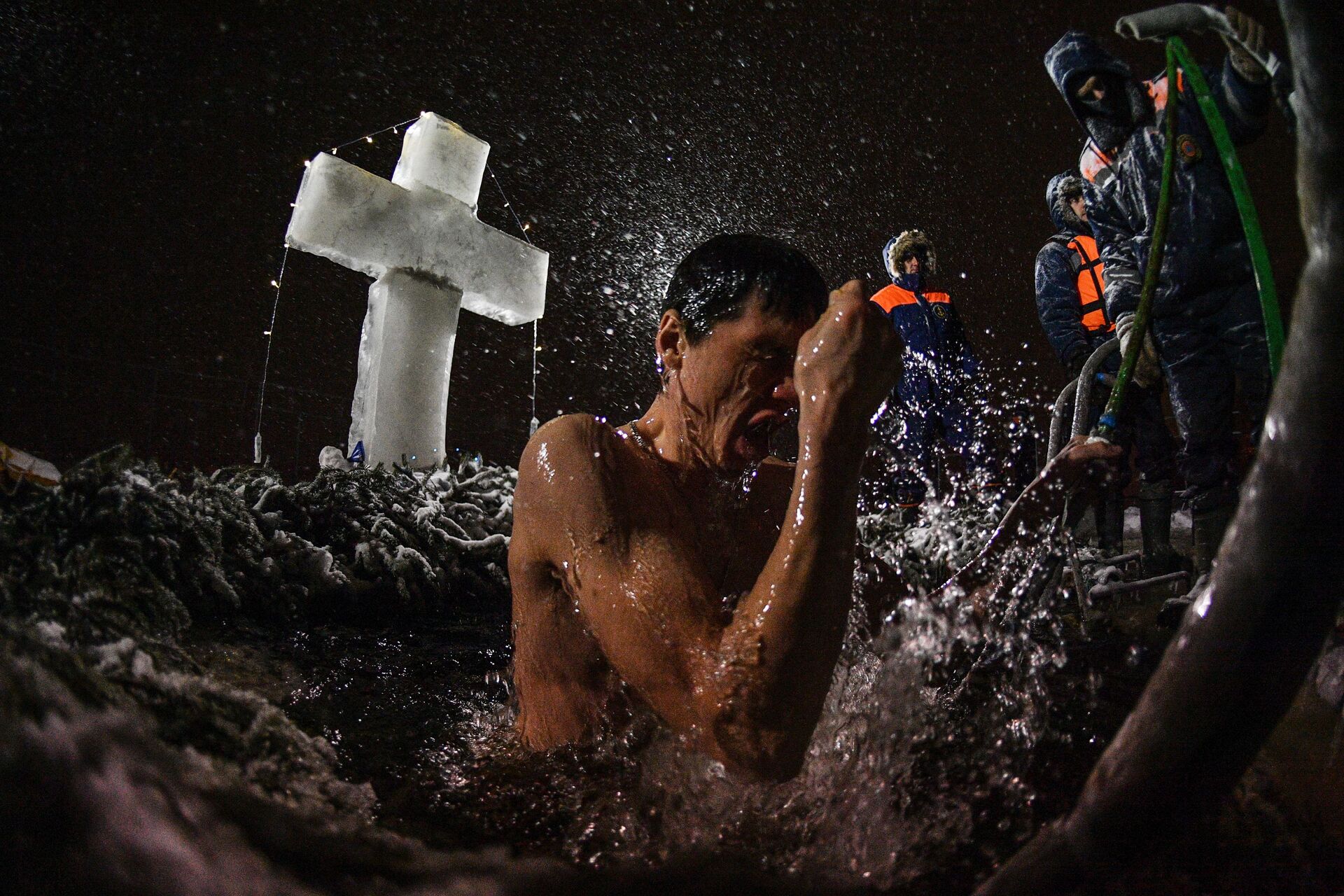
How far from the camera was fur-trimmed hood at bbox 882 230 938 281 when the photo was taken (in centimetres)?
665

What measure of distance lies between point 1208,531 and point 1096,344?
2.34m

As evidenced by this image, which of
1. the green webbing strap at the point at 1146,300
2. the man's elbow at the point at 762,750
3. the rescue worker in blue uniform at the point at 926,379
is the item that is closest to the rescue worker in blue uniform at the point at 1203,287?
the green webbing strap at the point at 1146,300

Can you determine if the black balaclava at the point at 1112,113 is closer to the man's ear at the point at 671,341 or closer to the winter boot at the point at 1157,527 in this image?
the winter boot at the point at 1157,527

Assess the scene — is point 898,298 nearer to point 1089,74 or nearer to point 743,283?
point 1089,74

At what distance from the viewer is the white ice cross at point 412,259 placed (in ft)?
21.0

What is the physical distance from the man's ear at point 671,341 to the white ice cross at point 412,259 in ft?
17.0

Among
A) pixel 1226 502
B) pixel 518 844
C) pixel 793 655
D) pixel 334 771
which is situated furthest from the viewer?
pixel 1226 502

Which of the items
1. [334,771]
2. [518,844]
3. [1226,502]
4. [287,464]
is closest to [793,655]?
[518,844]

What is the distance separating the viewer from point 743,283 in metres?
1.89

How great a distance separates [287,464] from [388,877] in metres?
14.5

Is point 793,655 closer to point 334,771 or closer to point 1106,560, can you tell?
point 334,771

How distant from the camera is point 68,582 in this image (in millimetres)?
1381

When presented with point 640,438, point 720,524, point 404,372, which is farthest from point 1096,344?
point 404,372

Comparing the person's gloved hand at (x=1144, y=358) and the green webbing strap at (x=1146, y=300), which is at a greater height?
the person's gloved hand at (x=1144, y=358)
